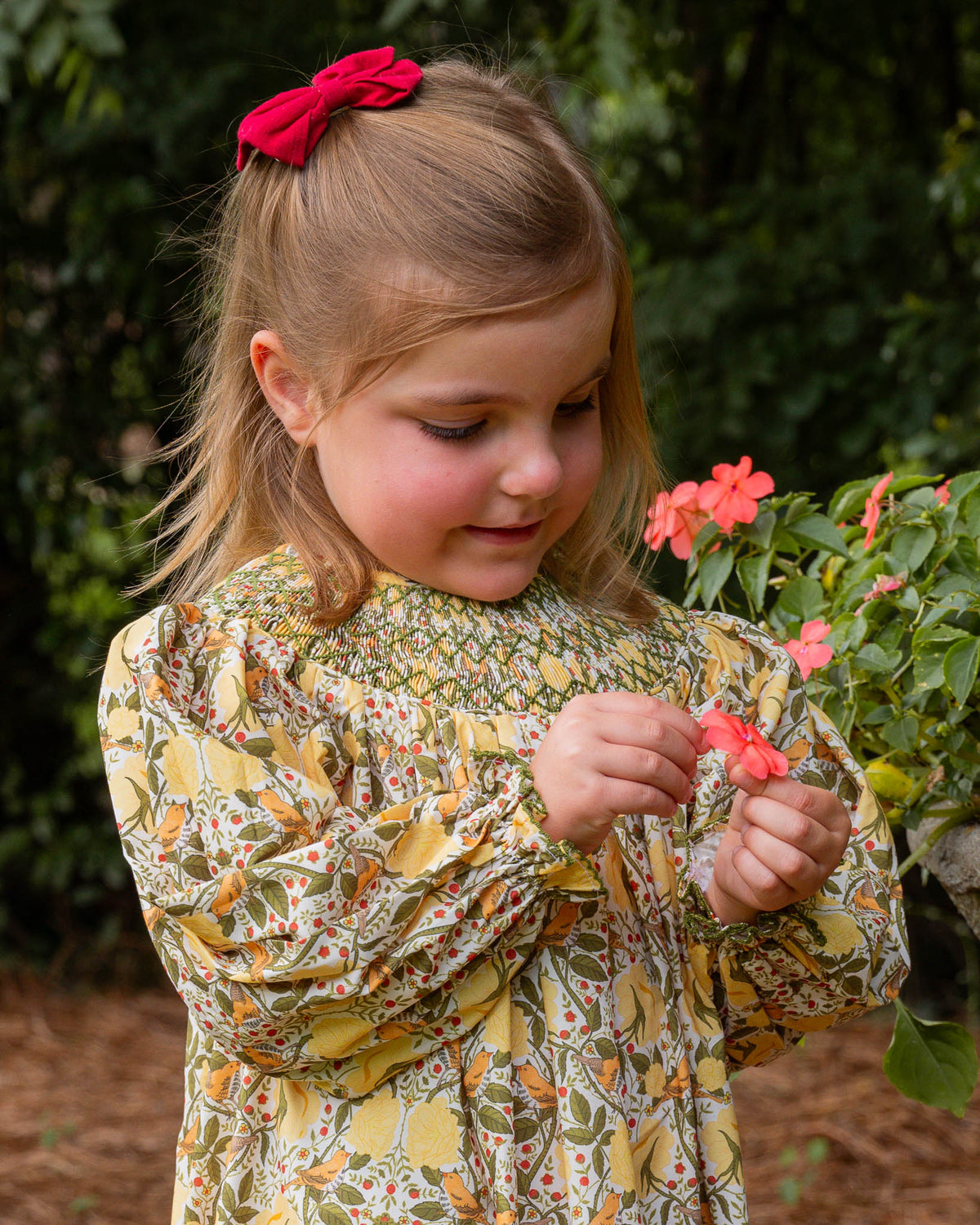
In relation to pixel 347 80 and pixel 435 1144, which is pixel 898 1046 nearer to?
pixel 435 1144

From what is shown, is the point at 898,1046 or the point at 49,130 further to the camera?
the point at 49,130

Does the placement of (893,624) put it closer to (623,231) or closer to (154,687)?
(154,687)

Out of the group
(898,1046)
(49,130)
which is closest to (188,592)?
(898,1046)

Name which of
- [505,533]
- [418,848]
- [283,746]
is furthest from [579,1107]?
[505,533]

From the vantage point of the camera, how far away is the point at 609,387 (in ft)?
4.11

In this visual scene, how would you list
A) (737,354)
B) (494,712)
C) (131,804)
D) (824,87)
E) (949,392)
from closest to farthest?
(131,804), (494,712), (949,392), (737,354), (824,87)

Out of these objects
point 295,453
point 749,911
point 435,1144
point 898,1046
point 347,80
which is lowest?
point 898,1046

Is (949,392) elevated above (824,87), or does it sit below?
below

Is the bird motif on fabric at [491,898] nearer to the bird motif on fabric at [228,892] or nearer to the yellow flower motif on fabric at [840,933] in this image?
the bird motif on fabric at [228,892]

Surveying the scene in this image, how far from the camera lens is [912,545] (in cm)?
131

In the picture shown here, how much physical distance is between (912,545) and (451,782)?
0.57 m

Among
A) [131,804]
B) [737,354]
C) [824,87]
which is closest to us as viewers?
[131,804]

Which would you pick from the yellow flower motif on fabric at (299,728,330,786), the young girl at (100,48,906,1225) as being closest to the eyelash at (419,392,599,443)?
the young girl at (100,48,906,1225)

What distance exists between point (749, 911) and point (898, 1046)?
377mm
